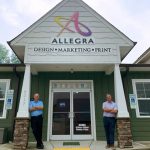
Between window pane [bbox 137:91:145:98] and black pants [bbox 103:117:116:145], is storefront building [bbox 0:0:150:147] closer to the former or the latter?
window pane [bbox 137:91:145:98]

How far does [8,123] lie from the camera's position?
8.73 m

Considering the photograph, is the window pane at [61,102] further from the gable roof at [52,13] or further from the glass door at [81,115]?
the gable roof at [52,13]

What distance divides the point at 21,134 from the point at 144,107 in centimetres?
538

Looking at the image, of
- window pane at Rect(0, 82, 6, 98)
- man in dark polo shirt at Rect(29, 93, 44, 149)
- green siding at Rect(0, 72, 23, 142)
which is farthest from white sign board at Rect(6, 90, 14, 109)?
man in dark polo shirt at Rect(29, 93, 44, 149)

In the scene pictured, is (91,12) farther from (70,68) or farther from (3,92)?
(3,92)

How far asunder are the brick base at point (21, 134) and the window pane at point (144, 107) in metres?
4.99

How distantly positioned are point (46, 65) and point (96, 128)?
133 inches

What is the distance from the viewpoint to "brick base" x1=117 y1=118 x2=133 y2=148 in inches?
271

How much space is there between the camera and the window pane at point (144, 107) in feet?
29.9

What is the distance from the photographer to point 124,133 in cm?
705

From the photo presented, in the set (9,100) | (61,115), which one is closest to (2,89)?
(9,100)

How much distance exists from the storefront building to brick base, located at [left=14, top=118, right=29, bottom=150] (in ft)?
0.11

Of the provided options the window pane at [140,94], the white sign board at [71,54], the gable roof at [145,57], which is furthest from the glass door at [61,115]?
the gable roof at [145,57]

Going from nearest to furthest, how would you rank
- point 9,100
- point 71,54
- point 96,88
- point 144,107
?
point 71,54, point 9,100, point 144,107, point 96,88
